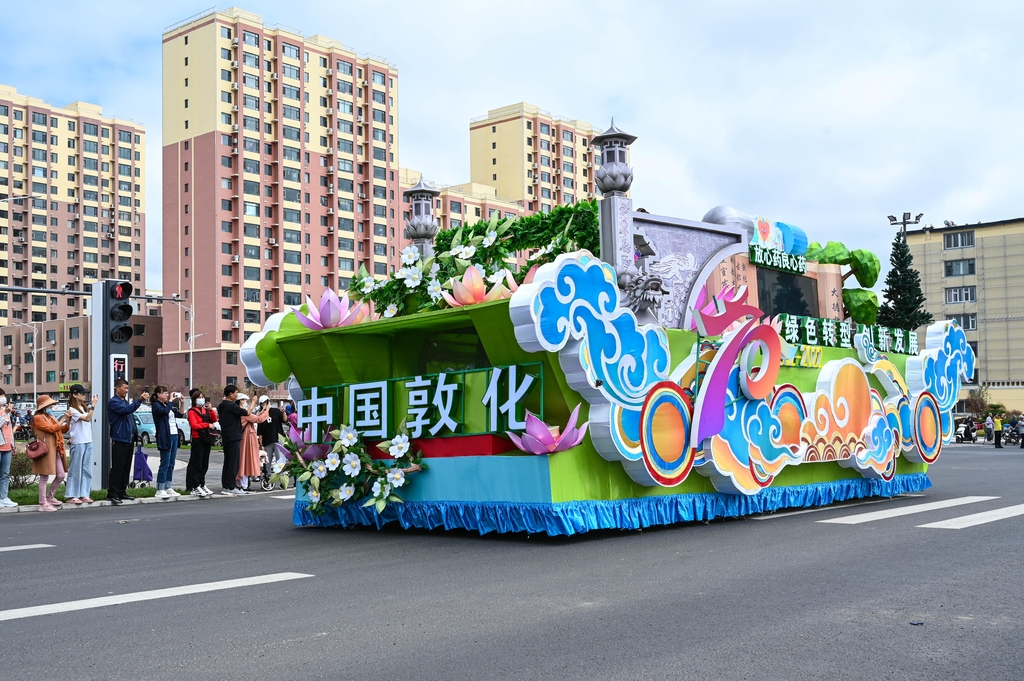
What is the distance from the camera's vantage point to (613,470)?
33.3 ft

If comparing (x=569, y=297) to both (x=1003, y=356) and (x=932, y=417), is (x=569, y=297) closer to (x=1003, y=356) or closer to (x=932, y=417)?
(x=932, y=417)

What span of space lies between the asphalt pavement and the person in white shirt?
439cm

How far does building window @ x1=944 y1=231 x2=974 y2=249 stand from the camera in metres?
86.9

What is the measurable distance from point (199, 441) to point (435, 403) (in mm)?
8649

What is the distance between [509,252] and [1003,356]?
86.0 meters

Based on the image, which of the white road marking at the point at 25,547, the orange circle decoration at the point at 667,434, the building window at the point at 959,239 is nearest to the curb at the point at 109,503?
the white road marking at the point at 25,547

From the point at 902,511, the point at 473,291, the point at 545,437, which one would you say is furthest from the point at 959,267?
the point at 545,437

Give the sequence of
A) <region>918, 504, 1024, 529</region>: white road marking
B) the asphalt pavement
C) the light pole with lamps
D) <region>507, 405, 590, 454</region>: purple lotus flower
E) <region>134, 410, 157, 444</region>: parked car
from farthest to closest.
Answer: the light pole with lamps
<region>134, 410, 157, 444</region>: parked car
<region>918, 504, 1024, 529</region>: white road marking
<region>507, 405, 590, 454</region>: purple lotus flower
the asphalt pavement

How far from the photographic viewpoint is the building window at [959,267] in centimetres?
8694

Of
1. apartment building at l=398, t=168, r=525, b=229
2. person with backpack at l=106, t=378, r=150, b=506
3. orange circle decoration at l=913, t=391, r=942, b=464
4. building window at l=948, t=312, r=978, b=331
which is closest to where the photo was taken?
orange circle decoration at l=913, t=391, r=942, b=464

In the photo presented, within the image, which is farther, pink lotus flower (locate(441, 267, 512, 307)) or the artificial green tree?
the artificial green tree

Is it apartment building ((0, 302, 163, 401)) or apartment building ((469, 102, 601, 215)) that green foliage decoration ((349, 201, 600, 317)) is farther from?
apartment building ((469, 102, 601, 215))

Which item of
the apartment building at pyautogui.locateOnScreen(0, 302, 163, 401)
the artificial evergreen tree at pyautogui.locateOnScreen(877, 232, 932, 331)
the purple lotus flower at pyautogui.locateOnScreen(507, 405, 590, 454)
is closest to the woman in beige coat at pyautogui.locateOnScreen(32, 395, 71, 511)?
the purple lotus flower at pyautogui.locateOnScreen(507, 405, 590, 454)

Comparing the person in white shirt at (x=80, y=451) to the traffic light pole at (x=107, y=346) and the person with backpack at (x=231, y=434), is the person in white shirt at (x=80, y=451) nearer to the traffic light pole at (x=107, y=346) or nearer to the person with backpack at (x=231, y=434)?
the traffic light pole at (x=107, y=346)
